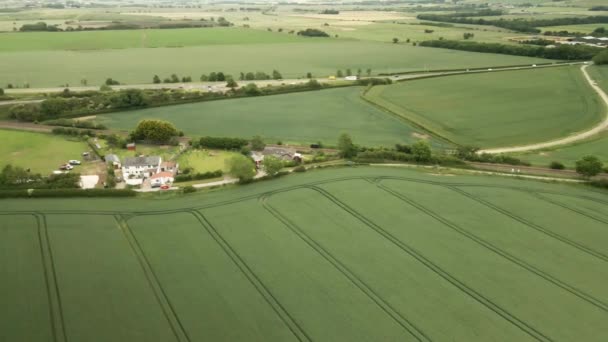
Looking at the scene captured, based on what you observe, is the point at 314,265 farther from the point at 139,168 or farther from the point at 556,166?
the point at 556,166

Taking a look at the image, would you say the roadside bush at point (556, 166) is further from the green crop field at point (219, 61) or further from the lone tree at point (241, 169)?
the green crop field at point (219, 61)

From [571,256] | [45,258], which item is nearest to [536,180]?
[571,256]

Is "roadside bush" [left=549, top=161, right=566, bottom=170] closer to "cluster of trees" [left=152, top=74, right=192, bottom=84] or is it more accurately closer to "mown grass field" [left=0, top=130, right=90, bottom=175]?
"mown grass field" [left=0, top=130, right=90, bottom=175]

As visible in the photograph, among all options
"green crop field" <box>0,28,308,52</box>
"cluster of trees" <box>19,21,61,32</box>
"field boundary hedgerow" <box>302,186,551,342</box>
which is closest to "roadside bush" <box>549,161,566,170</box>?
"field boundary hedgerow" <box>302,186,551,342</box>

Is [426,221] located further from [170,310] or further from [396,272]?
[170,310]

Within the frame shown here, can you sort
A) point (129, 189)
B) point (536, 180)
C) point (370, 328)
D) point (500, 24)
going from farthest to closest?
point (500, 24)
point (536, 180)
point (129, 189)
point (370, 328)

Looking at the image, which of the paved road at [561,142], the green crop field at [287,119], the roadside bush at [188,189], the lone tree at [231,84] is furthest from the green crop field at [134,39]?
the roadside bush at [188,189]

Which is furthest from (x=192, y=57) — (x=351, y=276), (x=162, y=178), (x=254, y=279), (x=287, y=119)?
(x=351, y=276)
